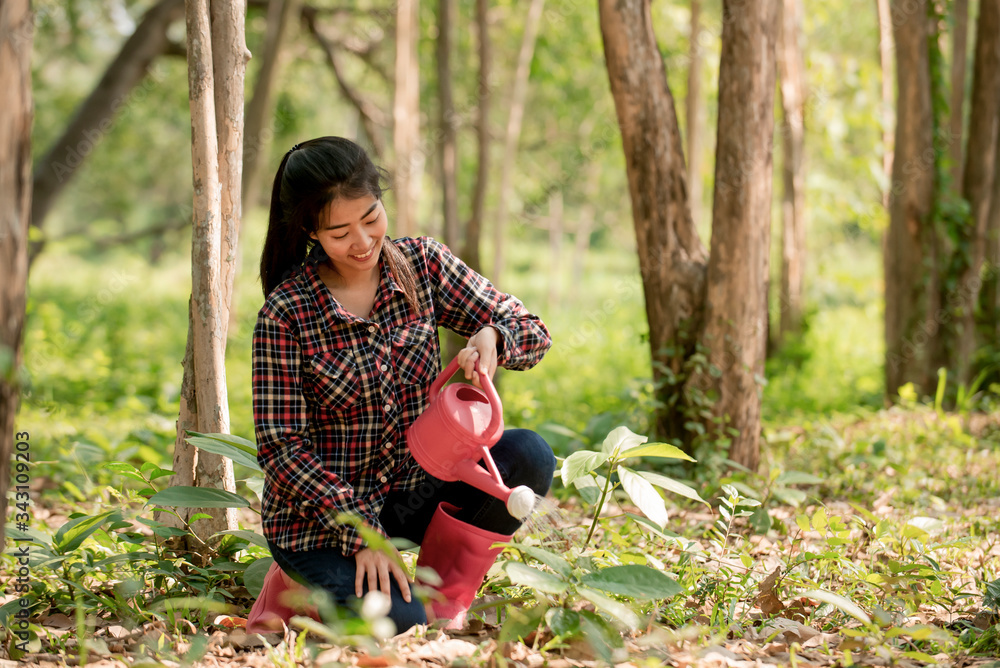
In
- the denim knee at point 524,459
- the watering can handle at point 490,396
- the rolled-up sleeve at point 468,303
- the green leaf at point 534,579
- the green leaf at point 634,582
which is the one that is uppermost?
the rolled-up sleeve at point 468,303

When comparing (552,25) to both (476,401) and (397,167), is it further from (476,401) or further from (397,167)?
(476,401)

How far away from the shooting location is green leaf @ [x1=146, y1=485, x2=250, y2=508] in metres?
1.97

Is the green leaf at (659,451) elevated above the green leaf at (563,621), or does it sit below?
above

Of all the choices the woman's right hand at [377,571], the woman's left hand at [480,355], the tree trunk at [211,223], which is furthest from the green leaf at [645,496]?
the tree trunk at [211,223]

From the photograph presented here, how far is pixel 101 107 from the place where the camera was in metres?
7.06

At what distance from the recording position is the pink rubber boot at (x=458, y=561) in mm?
1945

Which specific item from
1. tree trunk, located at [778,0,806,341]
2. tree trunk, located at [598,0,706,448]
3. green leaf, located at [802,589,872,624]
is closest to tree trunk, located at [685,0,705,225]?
tree trunk, located at [778,0,806,341]

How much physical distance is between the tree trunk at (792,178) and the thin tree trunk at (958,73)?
57.0 inches

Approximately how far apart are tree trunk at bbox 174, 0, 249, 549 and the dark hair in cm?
26

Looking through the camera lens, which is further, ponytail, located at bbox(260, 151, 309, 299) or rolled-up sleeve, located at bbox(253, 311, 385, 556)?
ponytail, located at bbox(260, 151, 309, 299)

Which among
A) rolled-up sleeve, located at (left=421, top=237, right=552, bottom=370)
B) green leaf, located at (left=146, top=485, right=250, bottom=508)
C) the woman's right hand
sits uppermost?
rolled-up sleeve, located at (left=421, top=237, right=552, bottom=370)

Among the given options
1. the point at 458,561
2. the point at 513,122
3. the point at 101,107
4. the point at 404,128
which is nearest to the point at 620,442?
the point at 458,561

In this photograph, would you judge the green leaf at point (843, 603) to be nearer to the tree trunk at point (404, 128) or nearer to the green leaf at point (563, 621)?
the green leaf at point (563, 621)

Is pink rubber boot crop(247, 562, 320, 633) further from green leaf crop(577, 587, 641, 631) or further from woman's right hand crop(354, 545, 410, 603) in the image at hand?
green leaf crop(577, 587, 641, 631)
